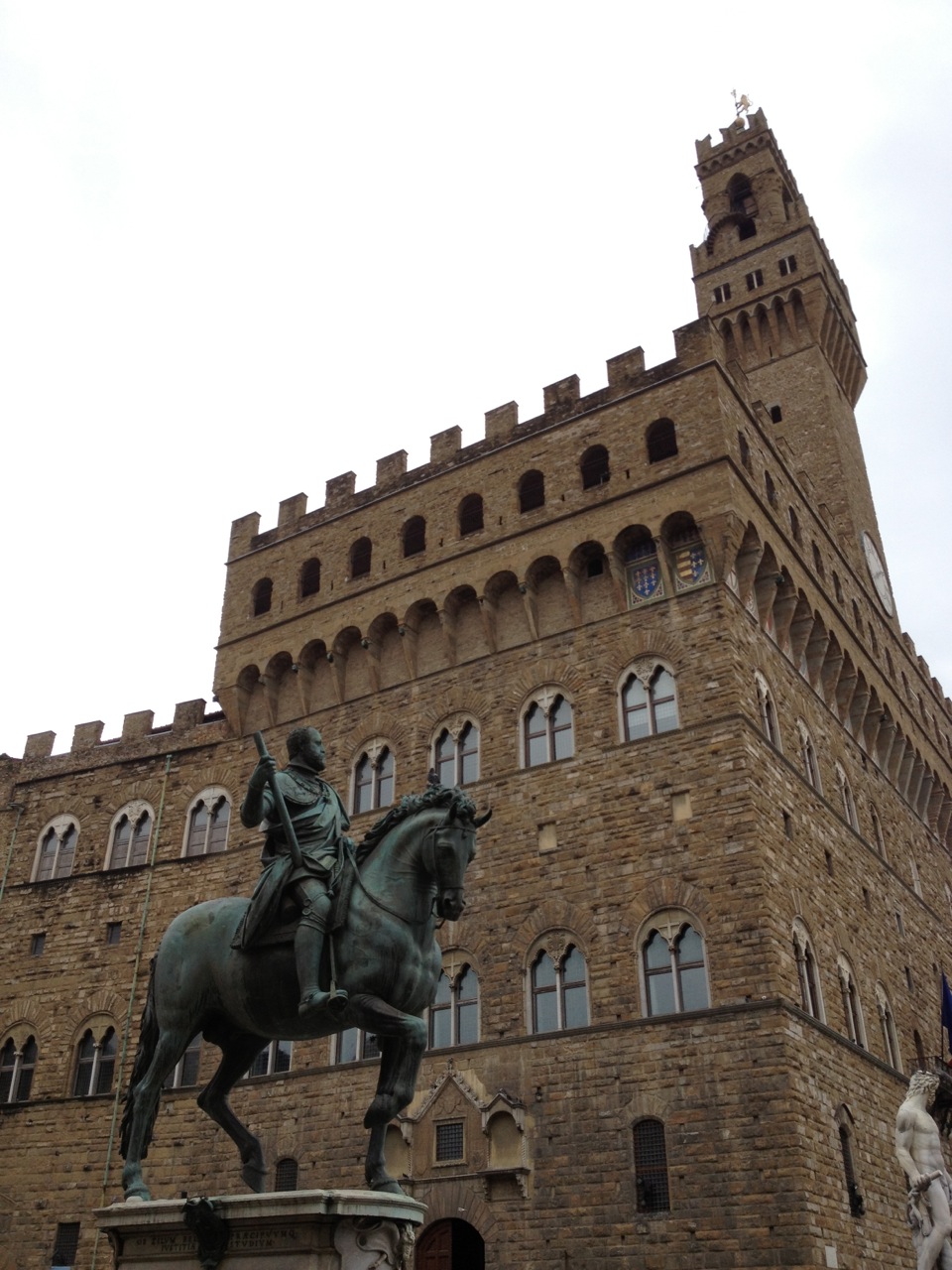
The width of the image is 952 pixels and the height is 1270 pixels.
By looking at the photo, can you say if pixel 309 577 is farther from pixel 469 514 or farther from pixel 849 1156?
pixel 849 1156

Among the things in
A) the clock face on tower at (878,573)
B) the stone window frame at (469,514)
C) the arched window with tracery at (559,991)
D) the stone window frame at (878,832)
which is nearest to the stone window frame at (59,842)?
the stone window frame at (469,514)

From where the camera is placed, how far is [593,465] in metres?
22.9

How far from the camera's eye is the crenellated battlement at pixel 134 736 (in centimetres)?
2650

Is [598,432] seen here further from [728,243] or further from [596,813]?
[728,243]

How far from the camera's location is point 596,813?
64.2 ft

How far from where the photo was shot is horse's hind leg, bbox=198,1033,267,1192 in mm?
7879

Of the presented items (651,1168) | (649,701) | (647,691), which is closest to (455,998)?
(651,1168)

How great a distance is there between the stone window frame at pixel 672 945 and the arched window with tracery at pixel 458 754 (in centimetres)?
457

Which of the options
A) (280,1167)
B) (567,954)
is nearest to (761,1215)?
(567,954)

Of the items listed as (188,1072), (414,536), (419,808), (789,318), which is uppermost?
(789,318)

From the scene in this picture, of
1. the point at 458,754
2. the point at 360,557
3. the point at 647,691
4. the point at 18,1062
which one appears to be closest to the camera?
the point at 647,691

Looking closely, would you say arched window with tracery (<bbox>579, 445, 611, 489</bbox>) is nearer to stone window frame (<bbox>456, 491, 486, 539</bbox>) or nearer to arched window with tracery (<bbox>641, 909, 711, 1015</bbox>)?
stone window frame (<bbox>456, 491, 486, 539</bbox>)

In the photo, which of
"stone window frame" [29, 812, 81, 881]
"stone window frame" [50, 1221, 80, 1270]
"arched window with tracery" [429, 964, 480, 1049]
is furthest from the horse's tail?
"stone window frame" [29, 812, 81, 881]

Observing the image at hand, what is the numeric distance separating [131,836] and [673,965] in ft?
43.9
